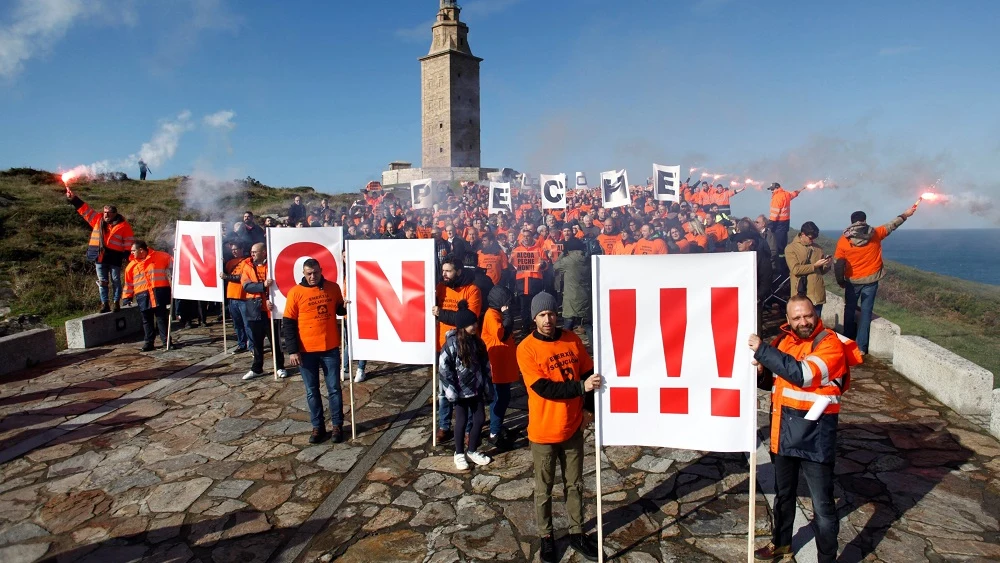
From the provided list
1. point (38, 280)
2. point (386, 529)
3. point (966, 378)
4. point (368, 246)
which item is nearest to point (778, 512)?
point (386, 529)

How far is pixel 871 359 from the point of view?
7.98m

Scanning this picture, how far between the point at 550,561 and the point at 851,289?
6334 mm

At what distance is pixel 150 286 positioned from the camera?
30.9ft

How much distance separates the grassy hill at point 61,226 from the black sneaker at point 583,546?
1061 cm

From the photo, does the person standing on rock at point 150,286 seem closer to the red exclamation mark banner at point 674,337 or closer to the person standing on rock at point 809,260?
the red exclamation mark banner at point 674,337

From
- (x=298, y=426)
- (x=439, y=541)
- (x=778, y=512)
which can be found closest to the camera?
(x=778, y=512)

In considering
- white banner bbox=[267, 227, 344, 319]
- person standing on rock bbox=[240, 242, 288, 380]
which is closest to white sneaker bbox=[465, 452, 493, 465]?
white banner bbox=[267, 227, 344, 319]

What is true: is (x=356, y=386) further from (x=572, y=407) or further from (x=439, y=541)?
(x=572, y=407)

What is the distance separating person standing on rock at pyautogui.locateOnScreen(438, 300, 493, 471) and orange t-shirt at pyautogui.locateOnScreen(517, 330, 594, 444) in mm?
1283

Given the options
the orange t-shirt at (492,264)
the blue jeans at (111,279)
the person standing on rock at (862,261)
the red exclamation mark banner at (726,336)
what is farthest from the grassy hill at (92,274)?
the orange t-shirt at (492,264)

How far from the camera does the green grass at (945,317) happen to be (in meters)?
8.05

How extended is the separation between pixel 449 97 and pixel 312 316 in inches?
2089

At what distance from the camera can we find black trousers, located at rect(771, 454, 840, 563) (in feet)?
11.6

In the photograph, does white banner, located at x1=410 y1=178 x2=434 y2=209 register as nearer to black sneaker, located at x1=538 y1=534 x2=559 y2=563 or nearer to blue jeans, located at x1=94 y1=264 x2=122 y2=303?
blue jeans, located at x1=94 y1=264 x2=122 y2=303
